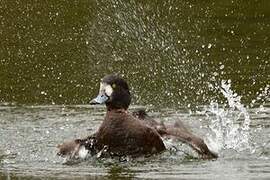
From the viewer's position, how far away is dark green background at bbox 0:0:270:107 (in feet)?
38.6

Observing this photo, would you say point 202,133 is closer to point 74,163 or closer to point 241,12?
point 74,163

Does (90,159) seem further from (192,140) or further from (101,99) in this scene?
(192,140)

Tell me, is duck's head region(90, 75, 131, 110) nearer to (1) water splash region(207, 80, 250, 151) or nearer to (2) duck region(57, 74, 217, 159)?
(2) duck region(57, 74, 217, 159)

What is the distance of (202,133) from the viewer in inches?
373

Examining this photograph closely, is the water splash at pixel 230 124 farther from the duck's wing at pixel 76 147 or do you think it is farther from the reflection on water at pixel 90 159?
the duck's wing at pixel 76 147

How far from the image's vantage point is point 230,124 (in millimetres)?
9633

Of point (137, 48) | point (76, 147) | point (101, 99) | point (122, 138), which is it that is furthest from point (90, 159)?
point (137, 48)

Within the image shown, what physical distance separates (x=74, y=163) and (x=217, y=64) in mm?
4944

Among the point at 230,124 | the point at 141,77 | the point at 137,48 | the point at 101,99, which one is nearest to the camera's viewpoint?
the point at 101,99

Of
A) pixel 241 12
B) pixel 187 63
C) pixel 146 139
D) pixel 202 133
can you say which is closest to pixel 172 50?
pixel 187 63

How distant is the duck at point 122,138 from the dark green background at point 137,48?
2484mm

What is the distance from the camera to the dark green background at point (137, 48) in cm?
1177

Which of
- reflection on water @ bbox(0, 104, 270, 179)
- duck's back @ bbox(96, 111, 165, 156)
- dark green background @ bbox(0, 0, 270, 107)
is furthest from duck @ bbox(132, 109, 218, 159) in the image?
dark green background @ bbox(0, 0, 270, 107)

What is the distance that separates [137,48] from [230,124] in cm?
539
